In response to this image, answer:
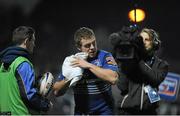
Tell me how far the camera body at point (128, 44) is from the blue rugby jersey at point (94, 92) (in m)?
0.59

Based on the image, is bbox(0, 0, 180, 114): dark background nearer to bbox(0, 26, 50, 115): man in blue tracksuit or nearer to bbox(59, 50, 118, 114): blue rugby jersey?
bbox(59, 50, 118, 114): blue rugby jersey

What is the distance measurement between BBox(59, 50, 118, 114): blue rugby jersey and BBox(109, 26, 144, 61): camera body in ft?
1.95

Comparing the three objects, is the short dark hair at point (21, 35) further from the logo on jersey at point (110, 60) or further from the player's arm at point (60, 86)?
the logo on jersey at point (110, 60)

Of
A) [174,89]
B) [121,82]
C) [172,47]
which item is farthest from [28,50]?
[172,47]

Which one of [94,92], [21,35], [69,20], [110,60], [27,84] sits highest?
[21,35]

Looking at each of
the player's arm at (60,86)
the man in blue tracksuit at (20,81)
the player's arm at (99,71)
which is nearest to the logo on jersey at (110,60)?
the player's arm at (99,71)

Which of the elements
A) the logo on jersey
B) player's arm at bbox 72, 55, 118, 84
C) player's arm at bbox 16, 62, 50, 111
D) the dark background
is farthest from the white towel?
the dark background

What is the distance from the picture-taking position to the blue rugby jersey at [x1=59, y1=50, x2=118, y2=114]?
15.7 feet

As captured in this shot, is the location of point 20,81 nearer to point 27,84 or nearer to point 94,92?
point 27,84

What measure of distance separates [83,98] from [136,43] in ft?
2.96

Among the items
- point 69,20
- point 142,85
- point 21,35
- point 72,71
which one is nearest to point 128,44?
point 142,85

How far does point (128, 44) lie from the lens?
13.6 ft

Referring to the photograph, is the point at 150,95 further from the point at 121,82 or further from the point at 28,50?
the point at 28,50

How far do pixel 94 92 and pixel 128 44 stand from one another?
81 centimetres
